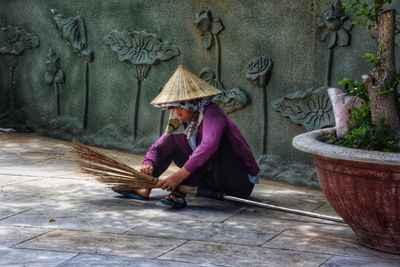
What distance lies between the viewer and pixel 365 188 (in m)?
4.61

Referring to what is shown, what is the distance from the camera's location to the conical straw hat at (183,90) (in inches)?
225

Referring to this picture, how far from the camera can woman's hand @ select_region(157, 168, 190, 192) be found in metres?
5.69

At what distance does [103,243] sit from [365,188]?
1553 mm

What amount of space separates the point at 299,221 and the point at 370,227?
0.89 meters

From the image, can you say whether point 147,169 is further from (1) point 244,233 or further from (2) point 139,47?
(2) point 139,47

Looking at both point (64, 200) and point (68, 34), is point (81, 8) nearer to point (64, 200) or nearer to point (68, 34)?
point (68, 34)

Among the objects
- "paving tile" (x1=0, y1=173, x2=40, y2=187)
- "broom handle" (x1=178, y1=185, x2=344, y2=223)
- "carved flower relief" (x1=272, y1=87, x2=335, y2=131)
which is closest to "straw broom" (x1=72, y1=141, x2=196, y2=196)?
"broom handle" (x1=178, y1=185, x2=344, y2=223)

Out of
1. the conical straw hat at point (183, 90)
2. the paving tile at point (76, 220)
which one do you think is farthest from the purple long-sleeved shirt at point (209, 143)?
the paving tile at point (76, 220)

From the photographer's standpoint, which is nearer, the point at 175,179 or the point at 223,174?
the point at 175,179

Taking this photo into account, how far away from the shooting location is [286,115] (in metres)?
6.99

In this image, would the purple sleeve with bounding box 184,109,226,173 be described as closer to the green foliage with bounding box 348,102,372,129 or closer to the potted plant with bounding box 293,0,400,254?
the potted plant with bounding box 293,0,400,254

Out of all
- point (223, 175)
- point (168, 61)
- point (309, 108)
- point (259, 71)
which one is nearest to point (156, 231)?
point (223, 175)

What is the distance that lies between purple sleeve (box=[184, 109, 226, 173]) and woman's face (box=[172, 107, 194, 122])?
6.6 inches

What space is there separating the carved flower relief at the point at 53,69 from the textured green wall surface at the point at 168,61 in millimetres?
53
